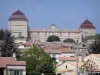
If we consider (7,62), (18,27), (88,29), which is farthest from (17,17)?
(7,62)

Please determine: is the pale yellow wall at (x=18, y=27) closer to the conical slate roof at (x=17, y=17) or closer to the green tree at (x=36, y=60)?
the conical slate roof at (x=17, y=17)

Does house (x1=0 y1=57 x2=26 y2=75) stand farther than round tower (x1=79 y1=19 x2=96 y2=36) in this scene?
No

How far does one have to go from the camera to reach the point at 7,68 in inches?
1313

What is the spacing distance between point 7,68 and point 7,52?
19.7 meters

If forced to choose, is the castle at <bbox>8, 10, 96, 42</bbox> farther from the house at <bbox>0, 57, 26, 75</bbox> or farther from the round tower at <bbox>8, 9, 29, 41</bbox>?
the house at <bbox>0, 57, 26, 75</bbox>

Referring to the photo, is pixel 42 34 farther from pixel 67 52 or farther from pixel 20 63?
pixel 20 63

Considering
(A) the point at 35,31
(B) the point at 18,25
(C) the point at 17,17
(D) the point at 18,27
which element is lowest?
(A) the point at 35,31

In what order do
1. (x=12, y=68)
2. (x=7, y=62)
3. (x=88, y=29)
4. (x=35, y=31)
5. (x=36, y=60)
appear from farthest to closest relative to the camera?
(x=88, y=29) → (x=35, y=31) → (x=36, y=60) → (x=7, y=62) → (x=12, y=68)

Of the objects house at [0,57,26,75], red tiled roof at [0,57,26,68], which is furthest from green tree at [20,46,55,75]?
house at [0,57,26,75]

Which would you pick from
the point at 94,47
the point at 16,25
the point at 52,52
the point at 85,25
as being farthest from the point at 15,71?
the point at 85,25

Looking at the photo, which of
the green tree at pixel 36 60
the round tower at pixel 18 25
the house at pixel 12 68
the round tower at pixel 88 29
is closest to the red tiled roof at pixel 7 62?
the house at pixel 12 68

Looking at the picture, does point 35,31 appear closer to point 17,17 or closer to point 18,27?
point 18,27

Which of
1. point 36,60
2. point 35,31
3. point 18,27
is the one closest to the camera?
point 36,60

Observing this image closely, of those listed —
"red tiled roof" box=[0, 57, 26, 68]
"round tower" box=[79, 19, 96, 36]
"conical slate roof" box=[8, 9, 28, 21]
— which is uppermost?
"conical slate roof" box=[8, 9, 28, 21]
